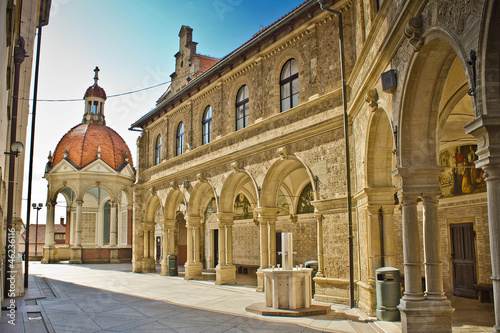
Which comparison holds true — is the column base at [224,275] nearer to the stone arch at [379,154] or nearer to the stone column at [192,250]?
the stone column at [192,250]

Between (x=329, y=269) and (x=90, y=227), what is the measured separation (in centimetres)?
3338

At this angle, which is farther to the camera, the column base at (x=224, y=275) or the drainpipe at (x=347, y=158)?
the column base at (x=224, y=275)

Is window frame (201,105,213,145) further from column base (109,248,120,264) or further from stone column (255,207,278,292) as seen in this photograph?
column base (109,248,120,264)

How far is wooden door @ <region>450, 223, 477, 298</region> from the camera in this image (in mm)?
12898

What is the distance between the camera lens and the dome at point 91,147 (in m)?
39.8

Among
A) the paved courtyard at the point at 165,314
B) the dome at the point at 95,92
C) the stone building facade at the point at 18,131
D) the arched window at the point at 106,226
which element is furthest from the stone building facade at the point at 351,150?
the dome at the point at 95,92

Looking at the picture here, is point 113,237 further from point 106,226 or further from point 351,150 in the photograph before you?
point 351,150

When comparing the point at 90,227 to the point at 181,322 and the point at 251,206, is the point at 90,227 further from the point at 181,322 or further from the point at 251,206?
the point at 181,322

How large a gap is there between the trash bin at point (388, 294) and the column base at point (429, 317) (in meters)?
2.01

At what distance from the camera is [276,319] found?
33.5 feet

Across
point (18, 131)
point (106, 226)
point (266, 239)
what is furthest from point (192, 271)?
point (106, 226)

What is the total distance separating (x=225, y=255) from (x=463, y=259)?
890 centimetres

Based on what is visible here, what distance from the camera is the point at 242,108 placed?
59.5 ft

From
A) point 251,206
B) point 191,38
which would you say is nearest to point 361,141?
point 251,206
